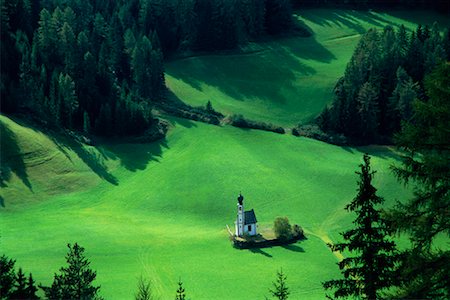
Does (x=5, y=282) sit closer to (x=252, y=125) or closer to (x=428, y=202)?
(x=428, y=202)

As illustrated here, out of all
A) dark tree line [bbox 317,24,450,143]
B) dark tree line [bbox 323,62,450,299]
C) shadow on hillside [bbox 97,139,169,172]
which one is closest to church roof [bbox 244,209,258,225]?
shadow on hillside [bbox 97,139,169,172]

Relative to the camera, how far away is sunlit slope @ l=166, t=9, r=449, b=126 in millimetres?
135250

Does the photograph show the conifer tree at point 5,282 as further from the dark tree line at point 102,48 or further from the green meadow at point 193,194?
the dark tree line at point 102,48

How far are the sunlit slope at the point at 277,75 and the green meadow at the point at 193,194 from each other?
500mm

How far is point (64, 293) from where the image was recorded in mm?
39031

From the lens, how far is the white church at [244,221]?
82.5 m

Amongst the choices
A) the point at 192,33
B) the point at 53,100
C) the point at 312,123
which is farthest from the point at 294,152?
the point at 192,33

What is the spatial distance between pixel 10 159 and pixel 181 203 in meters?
28.6

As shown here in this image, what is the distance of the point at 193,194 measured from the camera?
97750 mm

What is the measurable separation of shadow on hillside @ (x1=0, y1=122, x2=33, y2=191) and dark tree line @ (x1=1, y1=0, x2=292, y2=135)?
9.91 meters

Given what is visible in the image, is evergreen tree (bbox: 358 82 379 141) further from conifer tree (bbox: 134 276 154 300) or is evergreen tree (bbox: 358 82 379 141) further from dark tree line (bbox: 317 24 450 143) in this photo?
conifer tree (bbox: 134 276 154 300)

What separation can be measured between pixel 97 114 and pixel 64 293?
273 feet

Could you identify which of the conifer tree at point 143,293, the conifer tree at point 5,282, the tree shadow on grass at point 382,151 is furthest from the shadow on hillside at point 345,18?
the conifer tree at point 5,282

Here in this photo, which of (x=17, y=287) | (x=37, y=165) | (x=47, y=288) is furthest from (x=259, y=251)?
(x=17, y=287)
